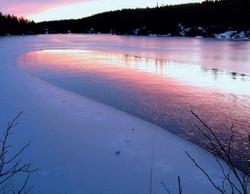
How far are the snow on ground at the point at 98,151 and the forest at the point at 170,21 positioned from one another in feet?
170

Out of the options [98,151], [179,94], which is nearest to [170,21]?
[179,94]

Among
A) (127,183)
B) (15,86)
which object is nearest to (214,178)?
(127,183)

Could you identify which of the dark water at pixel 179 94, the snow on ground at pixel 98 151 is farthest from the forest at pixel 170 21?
the snow on ground at pixel 98 151

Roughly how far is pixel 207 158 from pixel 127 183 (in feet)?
3.96

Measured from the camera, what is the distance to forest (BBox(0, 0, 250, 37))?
201 ft

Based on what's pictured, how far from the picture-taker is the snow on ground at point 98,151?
10.4 feet

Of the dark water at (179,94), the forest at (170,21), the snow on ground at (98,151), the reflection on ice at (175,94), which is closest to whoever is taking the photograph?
the snow on ground at (98,151)

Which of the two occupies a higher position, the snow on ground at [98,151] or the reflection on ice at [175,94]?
the snow on ground at [98,151]

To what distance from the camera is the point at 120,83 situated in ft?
27.8

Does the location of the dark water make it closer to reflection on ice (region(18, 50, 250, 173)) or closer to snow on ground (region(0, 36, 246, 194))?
reflection on ice (region(18, 50, 250, 173))

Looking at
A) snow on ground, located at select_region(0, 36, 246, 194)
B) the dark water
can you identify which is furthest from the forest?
snow on ground, located at select_region(0, 36, 246, 194)

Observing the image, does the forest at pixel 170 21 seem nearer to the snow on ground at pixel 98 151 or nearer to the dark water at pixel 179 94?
the dark water at pixel 179 94

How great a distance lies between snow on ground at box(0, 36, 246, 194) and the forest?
5184 cm

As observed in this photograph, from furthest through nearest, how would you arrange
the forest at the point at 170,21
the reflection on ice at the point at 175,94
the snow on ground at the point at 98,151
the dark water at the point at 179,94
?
the forest at the point at 170,21
the reflection on ice at the point at 175,94
the dark water at the point at 179,94
the snow on ground at the point at 98,151
